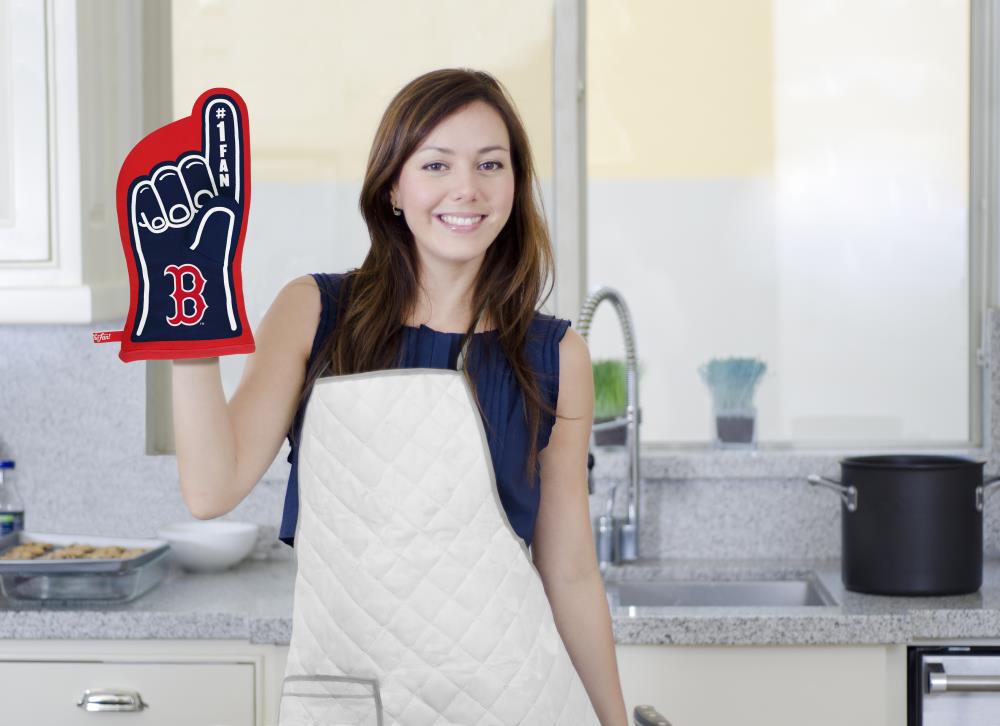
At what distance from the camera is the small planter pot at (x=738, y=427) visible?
2.62m

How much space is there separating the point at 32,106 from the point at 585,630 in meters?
1.39

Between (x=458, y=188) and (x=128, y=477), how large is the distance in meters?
1.45

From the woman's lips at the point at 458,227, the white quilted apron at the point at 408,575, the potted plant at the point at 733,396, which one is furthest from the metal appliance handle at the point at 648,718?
the potted plant at the point at 733,396

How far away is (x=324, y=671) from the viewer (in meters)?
1.34

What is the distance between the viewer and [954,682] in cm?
201

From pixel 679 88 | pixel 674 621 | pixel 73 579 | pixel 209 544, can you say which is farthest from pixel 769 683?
pixel 679 88

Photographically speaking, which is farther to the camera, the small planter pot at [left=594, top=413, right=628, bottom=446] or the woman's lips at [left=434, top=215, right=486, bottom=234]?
the small planter pot at [left=594, top=413, right=628, bottom=446]

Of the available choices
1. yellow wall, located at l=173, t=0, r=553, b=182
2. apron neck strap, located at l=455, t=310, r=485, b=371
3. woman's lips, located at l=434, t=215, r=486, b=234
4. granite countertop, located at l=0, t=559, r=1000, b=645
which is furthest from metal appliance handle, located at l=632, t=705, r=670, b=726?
yellow wall, located at l=173, t=0, r=553, b=182

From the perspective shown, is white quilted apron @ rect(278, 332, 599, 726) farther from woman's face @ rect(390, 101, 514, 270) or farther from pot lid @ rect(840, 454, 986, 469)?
pot lid @ rect(840, 454, 986, 469)

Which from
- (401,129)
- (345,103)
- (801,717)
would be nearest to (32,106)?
(345,103)

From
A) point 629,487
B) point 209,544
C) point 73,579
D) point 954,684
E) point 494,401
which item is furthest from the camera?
point 629,487

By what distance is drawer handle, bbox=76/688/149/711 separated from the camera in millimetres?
2057

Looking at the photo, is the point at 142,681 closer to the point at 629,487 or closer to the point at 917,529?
the point at 629,487

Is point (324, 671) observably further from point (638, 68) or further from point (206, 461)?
point (638, 68)
